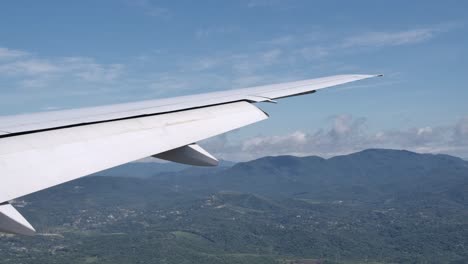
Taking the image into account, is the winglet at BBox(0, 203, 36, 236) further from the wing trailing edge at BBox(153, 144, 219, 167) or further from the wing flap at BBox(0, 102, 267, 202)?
the wing trailing edge at BBox(153, 144, 219, 167)

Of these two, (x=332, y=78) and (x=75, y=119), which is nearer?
(x=75, y=119)

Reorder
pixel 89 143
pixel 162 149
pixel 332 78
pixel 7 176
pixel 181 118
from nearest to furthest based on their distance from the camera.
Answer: pixel 7 176, pixel 89 143, pixel 162 149, pixel 181 118, pixel 332 78

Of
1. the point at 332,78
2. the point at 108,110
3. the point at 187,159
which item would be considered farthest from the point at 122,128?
the point at 332,78

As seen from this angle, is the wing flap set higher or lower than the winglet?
higher

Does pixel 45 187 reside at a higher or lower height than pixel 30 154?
lower

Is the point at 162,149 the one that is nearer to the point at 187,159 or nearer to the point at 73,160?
the point at 187,159

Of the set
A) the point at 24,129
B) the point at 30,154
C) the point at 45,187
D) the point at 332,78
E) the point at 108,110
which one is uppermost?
the point at 332,78

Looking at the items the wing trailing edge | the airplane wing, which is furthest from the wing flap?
the wing trailing edge
